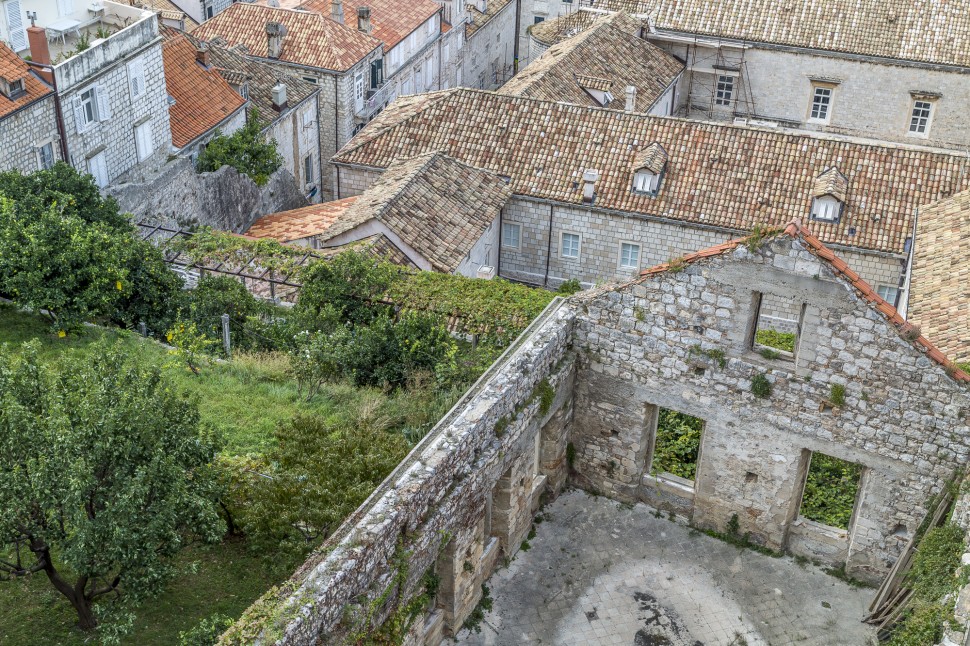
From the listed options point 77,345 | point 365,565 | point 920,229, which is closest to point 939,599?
point 365,565

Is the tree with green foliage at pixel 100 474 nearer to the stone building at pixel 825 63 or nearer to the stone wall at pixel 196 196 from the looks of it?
the stone wall at pixel 196 196

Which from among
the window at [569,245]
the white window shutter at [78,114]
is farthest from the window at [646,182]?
the white window shutter at [78,114]

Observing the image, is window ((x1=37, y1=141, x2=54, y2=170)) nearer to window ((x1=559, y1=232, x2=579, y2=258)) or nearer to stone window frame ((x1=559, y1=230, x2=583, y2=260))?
stone window frame ((x1=559, y1=230, x2=583, y2=260))

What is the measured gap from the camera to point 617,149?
116 ft

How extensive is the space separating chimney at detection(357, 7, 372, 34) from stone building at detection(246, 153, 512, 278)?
11733mm

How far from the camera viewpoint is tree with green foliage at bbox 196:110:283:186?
3656 centimetres

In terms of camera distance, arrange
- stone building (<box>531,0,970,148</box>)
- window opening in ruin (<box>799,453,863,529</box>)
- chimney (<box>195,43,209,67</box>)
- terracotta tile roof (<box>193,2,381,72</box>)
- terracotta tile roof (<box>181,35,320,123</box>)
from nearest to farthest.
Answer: window opening in ruin (<box>799,453,863,529</box>), chimney (<box>195,43,209,67</box>), terracotta tile roof (<box>181,35,320,123</box>), terracotta tile roof (<box>193,2,381,72</box>), stone building (<box>531,0,970,148</box>)

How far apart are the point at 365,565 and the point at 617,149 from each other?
2349 centimetres

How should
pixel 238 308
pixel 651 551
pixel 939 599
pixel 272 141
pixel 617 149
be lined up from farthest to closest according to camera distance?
1. pixel 272 141
2. pixel 617 149
3. pixel 238 308
4. pixel 651 551
5. pixel 939 599

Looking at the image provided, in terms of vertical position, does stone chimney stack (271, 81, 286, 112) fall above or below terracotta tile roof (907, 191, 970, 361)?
below

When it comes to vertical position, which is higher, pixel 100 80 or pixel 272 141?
pixel 100 80

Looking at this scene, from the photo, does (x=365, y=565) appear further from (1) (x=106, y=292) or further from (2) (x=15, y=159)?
(2) (x=15, y=159)

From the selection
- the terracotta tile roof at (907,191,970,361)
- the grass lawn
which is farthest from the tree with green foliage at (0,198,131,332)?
the terracotta tile roof at (907,191,970,361)

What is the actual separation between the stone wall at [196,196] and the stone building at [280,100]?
2.19 meters
